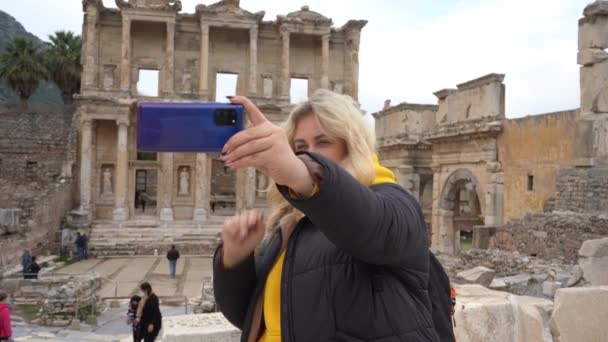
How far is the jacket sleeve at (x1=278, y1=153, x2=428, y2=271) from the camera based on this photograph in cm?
149

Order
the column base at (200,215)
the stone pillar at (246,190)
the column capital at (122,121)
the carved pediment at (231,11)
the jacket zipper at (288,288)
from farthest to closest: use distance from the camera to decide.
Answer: the carved pediment at (231,11) < the stone pillar at (246,190) < the column base at (200,215) < the column capital at (122,121) < the jacket zipper at (288,288)

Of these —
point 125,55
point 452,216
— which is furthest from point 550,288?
point 125,55

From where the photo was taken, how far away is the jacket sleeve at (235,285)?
7.08ft

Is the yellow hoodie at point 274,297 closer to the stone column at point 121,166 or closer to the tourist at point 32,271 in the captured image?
the tourist at point 32,271

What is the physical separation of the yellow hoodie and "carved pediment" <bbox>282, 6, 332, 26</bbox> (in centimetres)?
2873

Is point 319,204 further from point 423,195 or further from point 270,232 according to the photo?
point 423,195

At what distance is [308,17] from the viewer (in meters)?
29.9

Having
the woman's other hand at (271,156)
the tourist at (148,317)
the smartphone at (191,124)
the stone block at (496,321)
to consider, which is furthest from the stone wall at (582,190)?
the woman's other hand at (271,156)

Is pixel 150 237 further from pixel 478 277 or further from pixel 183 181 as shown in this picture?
pixel 478 277

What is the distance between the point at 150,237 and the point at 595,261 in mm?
19778

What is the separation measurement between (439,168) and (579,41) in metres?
8.05

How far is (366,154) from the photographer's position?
1.94 meters

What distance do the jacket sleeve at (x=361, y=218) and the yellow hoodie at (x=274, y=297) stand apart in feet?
0.88

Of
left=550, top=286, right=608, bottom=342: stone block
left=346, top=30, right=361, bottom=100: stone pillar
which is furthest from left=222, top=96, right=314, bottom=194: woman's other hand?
left=346, top=30, right=361, bottom=100: stone pillar
